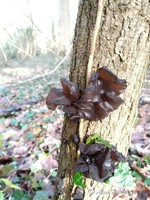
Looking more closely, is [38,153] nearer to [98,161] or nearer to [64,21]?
[98,161]

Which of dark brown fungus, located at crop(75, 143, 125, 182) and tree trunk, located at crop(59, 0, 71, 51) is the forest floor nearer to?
dark brown fungus, located at crop(75, 143, 125, 182)

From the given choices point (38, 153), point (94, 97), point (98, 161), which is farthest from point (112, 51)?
point (38, 153)

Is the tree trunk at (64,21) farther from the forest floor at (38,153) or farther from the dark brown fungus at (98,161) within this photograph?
the dark brown fungus at (98,161)

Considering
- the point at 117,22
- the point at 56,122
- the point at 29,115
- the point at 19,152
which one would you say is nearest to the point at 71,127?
the point at 117,22

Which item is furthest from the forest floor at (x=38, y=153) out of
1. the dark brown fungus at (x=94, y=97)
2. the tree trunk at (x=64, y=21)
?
the tree trunk at (x=64, y=21)

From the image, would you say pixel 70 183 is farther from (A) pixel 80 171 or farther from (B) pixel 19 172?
(B) pixel 19 172

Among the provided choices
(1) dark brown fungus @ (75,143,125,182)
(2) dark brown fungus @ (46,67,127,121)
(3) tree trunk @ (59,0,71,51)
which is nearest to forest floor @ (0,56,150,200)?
(1) dark brown fungus @ (75,143,125,182)

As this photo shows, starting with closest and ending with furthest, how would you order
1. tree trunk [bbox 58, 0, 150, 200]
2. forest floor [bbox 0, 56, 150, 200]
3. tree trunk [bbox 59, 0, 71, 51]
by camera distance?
tree trunk [bbox 58, 0, 150, 200], forest floor [bbox 0, 56, 150, 200], tree trunk [bbox 59, 0, 71, 51]
